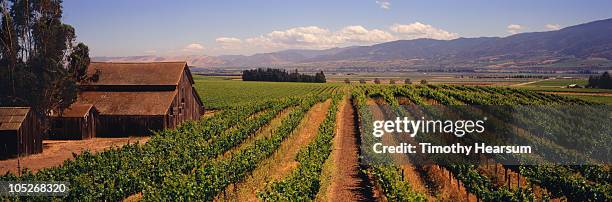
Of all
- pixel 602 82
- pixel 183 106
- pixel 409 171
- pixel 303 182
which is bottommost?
pixel 409 171

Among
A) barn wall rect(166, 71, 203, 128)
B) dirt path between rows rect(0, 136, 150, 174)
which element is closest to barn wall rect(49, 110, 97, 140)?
dirt path between rows rect(0, 136, 150, 174)

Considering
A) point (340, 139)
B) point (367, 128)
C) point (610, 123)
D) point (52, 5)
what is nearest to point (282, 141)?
point (340, 139)

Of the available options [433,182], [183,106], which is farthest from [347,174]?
[183,106]

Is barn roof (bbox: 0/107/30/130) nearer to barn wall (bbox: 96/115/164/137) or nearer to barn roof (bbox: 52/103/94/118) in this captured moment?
barn roof (bbox: 52/103/94/118)

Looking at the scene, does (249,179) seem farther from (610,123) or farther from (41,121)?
(610,123)

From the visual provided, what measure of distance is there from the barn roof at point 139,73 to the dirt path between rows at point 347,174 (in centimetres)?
1552

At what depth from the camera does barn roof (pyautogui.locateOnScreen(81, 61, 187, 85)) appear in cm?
4166

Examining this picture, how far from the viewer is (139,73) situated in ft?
141

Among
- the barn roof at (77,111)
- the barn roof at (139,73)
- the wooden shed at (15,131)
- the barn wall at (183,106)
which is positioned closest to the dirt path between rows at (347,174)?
the barn wall at (183,106)

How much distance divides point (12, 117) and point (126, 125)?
10.6 meters

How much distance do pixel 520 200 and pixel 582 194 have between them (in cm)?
284

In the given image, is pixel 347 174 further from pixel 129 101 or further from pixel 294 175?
pixel 129 101

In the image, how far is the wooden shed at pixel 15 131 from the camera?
28109 millimetres

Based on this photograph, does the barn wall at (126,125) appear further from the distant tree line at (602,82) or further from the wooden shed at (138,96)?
the distant tree line at (602,82)
